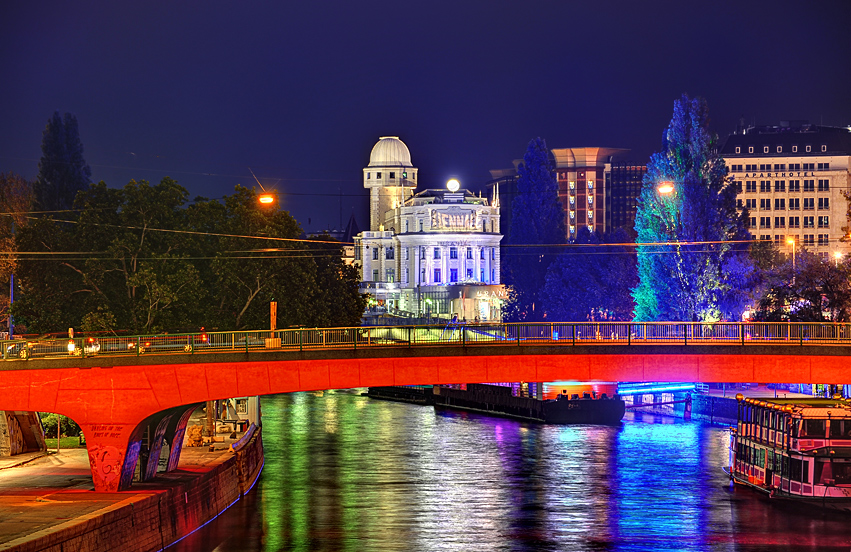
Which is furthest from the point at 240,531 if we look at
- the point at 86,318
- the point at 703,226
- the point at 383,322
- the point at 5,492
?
the point at 383,322

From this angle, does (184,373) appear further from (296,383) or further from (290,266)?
(290,266)

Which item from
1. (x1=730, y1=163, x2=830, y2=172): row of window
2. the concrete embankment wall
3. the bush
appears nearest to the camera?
the concrete embankment wall

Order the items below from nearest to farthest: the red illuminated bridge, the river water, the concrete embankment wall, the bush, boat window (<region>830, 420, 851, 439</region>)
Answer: the concrete embankment wall
the red illuminated bridge
the river water
boat window (<region>830, 420, 851, 439</region>)
the bush

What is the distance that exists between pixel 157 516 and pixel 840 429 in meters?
36.8

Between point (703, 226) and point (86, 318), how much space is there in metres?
57.2

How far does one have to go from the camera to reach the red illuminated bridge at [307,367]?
184ft

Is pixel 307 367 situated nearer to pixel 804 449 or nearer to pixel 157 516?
pixel 157 516

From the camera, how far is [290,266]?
3875 inches

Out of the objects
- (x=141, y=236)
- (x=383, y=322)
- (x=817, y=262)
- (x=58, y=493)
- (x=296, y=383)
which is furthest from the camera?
(x=383, y=322)

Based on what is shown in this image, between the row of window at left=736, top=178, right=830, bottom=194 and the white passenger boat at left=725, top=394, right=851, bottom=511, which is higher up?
the row of window at left=736, top=178, right=830, bottom=194

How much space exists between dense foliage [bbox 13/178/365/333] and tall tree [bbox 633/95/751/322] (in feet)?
114

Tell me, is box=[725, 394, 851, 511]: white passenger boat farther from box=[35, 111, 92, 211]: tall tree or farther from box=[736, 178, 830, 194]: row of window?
box=[736, 178, 830, 194]: row of window

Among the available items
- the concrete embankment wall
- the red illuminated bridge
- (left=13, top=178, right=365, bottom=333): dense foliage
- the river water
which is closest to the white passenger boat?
the river water

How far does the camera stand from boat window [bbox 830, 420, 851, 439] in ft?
214
